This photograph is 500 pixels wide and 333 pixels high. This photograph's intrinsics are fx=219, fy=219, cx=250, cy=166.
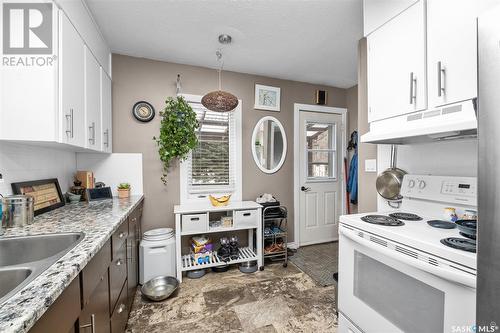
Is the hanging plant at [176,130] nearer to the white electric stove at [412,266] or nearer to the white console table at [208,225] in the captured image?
the white console table at [208,225]

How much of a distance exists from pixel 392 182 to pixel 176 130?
2056mm

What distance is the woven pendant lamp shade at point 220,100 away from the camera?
7.06 ft

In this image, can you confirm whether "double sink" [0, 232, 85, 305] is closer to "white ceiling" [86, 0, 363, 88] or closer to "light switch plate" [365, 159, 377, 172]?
"white ceiling" [86, 0, 363, 88]

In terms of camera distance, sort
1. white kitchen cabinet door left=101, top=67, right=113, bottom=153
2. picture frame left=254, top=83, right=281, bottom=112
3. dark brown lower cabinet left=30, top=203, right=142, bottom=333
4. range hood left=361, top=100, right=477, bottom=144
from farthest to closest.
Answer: picture frame left=254, top=83, right=281, bottom=112 < white kitchen cabinet door left=101, top=67, right=113, bottom=153 < range hood left=361, top=100, right=477, bottom=144 < dark brown lower cabinet left=30, top=203, right=142, bottom=333

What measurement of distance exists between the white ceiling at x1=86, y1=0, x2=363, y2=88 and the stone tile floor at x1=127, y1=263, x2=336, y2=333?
239 centimetres

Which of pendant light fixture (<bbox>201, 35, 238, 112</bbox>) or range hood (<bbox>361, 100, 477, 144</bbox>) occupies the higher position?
pendant light fixture (<bbox>201, 35, 238, 112</bbox>)

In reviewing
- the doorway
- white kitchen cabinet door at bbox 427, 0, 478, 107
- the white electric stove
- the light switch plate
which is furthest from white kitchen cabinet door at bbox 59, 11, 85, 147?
the doorway

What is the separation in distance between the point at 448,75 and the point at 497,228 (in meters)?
0.83

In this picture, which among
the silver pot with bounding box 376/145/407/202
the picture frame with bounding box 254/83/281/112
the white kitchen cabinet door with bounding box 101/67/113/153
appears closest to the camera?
the silver pot with bounding box 376/145/407/202

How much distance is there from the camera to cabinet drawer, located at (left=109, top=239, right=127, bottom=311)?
1.20 metres

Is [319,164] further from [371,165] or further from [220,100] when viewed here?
[220,100]

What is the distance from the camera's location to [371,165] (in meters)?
1.79

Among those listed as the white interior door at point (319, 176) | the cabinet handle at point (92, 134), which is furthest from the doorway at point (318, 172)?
the cabinet handle at point (92, 134)

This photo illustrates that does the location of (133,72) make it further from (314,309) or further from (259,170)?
(314,309)
